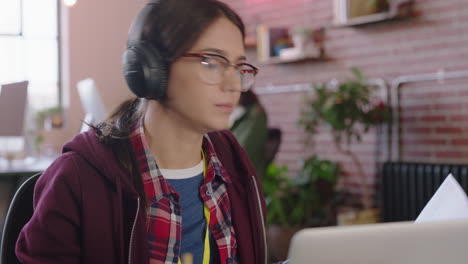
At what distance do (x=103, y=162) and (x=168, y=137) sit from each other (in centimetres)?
17

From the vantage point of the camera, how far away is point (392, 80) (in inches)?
149

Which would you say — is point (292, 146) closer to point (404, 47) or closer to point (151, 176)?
point (404, 47)

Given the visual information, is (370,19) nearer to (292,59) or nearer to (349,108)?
(349,108)

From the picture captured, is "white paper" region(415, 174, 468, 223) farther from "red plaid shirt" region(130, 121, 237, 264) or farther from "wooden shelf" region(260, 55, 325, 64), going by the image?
"wooden shelf" region(260, 55, 325, 64)

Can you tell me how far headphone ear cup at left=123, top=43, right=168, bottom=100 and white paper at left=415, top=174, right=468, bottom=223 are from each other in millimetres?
535

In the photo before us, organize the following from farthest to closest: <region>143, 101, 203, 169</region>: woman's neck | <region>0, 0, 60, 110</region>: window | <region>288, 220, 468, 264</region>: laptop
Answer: <region>0, 0, 60, 110</region>: window → <region>143, 101, 203, 169</region>: woman's neck → <region>288, 220, 468, 264</region>: laptop

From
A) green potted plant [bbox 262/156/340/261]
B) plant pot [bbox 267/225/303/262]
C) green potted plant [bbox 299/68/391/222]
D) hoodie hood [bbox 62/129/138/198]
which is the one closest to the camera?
hoodie hood [bbox 62/129/138/198]

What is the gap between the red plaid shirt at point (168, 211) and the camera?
106 cm

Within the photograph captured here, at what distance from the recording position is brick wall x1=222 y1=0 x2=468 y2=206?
11.2 feet

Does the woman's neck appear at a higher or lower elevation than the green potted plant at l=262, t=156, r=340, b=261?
higher

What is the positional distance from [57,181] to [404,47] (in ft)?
10.4

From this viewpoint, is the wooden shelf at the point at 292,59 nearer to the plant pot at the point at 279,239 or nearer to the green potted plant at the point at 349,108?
the green potted plant at the point at 349,108

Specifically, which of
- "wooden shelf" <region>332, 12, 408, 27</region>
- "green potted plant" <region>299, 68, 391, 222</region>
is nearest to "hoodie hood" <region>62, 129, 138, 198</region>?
"green potted plant" <region>299, 68, 391, 222</region>

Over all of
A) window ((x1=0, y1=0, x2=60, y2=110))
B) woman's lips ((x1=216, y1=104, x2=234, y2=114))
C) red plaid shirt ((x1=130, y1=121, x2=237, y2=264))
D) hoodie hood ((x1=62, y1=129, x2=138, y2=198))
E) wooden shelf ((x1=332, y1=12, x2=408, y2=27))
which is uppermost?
wooden shelf ((x1=332, y1=12, x2=408, y2=27))
